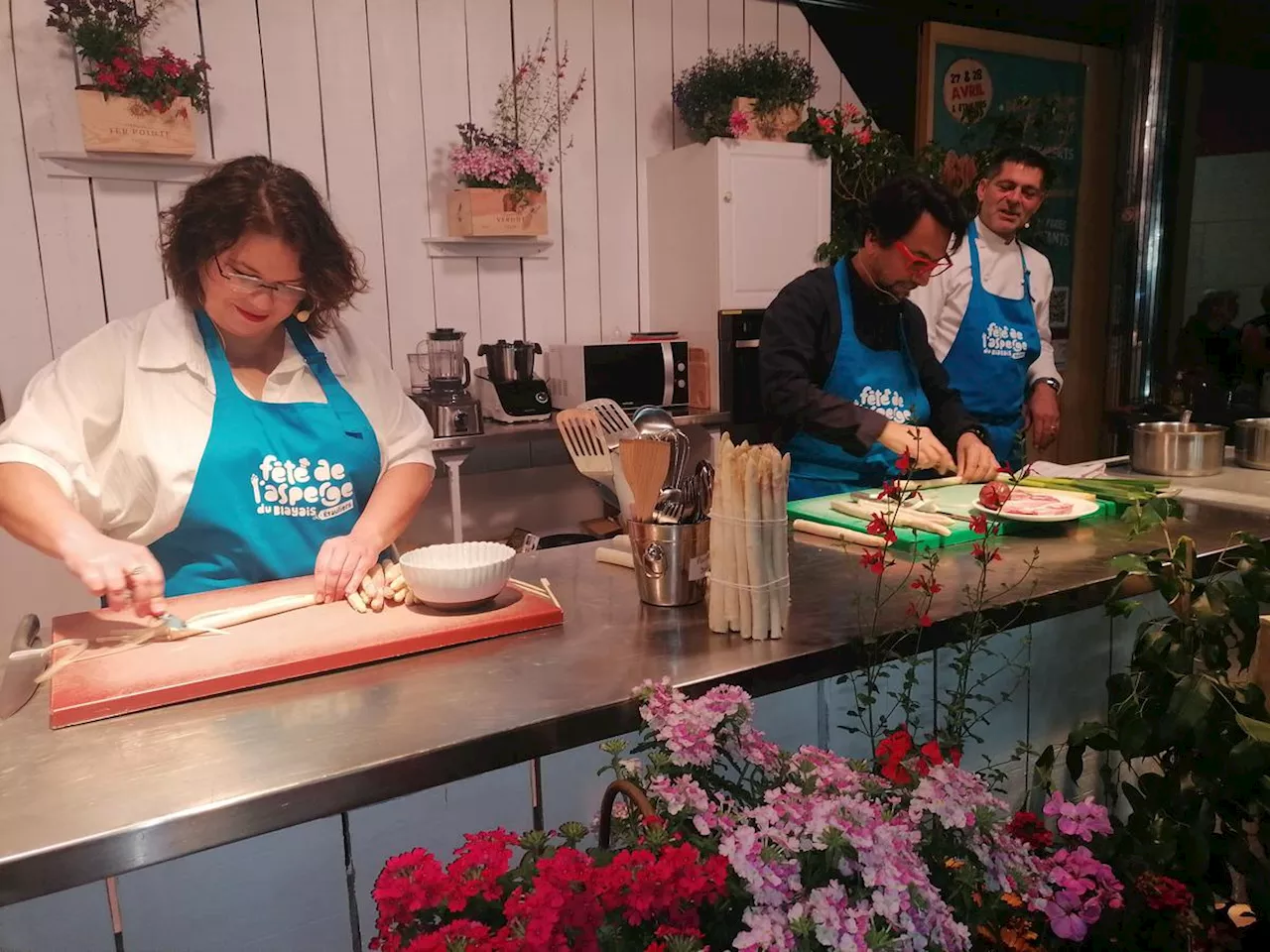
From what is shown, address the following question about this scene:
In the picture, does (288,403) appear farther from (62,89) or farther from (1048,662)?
(62,89)

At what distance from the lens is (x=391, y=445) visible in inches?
74.2

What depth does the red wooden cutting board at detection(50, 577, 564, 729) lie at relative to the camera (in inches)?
42.8

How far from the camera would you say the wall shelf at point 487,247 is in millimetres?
3881

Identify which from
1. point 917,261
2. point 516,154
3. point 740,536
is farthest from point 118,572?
point 516,154

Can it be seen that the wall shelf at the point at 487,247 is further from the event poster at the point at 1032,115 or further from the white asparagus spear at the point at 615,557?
the white asparagus spear at the point at 615,557

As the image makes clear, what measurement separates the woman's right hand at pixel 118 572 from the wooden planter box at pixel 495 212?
2.61m

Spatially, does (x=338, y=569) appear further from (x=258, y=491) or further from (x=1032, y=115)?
(x=1032, y=115)

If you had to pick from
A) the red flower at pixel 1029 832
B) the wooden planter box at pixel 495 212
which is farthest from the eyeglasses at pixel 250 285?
the wooden planter box at pixel 495 212

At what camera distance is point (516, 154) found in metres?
3.73

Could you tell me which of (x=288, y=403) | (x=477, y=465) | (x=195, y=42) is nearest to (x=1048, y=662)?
(x=288, y=403)

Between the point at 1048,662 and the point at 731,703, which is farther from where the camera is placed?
the point at 1048,662

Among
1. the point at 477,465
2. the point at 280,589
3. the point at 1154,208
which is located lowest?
the point at 477,465

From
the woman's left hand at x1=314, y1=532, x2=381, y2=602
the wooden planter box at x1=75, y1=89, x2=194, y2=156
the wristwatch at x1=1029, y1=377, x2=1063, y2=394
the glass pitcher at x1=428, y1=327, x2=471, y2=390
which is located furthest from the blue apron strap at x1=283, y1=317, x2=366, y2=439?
the wristwatch at x1=1029, y1=377, x2=1063, y2=394

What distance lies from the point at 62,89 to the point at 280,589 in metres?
2.58
